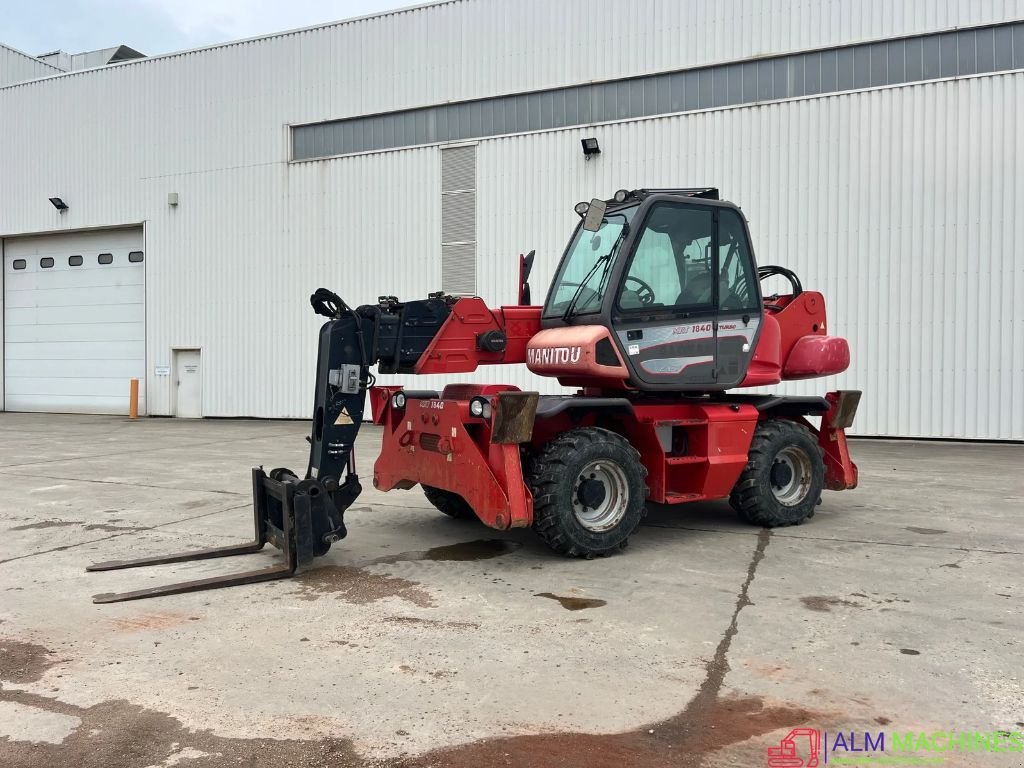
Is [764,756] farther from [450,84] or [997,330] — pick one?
[450,84]

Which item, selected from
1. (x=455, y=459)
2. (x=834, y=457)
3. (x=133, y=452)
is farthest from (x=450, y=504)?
(x=133, y=452)

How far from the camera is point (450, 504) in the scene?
750 cm

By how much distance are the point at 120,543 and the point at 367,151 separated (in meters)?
14.3

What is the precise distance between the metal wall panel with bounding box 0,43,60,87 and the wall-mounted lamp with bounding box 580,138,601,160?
19.9 meters

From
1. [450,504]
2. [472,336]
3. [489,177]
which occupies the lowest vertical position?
[450,504]

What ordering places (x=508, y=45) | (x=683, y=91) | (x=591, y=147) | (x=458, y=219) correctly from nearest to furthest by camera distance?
(x=683, y=91), (x=591, y=147), (x=508, y=45), (x=458, y=219)

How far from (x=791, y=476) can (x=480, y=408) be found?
3.39 m

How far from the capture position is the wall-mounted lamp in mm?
16672

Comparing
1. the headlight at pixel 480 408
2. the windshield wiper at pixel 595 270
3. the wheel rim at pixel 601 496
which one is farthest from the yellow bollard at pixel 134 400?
the wheel rim at pixel 601 496

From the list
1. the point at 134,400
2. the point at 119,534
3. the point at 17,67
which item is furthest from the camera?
the point at 17,67

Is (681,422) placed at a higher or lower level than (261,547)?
higher

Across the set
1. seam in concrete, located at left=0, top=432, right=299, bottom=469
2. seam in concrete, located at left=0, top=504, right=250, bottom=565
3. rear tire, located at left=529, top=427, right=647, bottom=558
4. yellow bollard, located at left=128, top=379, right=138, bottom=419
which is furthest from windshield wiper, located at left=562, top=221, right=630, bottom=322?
yellow bollard, located at left=128, top=379, right=138, bottom=419

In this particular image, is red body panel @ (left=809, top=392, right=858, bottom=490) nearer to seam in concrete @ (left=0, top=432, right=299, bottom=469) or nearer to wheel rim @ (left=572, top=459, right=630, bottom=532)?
wheel rim @ (left=572, top=459, right=630, bottom=532)

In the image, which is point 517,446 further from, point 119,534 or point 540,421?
point 119,534
